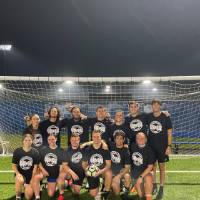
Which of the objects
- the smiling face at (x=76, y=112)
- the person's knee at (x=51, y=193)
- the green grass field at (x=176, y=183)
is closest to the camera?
the person's knee at (x=51, y=193)

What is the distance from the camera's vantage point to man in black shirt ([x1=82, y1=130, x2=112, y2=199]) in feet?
18.6

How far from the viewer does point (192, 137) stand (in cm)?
1789

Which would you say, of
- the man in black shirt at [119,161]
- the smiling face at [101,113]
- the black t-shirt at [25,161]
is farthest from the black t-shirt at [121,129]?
the black t-shirt at [25,161]

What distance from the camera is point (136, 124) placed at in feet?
20.7

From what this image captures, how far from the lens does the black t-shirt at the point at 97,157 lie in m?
5.77

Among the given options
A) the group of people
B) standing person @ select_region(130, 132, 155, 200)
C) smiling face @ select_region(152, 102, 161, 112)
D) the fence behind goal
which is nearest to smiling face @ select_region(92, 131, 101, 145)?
the group of people

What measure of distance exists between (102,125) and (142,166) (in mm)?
1265

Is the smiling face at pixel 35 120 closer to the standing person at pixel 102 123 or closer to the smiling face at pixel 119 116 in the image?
the standing person at pixel 102 123

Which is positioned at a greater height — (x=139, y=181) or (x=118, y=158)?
(x=118, y=158)

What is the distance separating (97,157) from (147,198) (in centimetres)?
105

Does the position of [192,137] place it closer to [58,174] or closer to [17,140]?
[17,140]

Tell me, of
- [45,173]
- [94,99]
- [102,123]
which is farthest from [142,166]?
[94,99]

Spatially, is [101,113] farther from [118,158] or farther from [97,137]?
[118,158]

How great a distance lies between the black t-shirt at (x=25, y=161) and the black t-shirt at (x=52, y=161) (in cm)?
19
